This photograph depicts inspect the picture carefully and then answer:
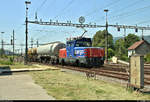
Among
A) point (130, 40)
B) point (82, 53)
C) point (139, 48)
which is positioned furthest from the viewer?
point (130, 40)

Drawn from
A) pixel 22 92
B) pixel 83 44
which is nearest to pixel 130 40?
pixel 83 44

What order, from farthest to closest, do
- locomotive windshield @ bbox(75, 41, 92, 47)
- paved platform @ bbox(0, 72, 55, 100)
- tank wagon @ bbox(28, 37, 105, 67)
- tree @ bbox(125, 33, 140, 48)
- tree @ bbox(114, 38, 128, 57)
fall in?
tree @ bbox(125, 33, 140, 48)
tree @ bbox(114, 38, 128, 57)
locomotive windshield @ bbox(75, 41, 92, 47)
tank wagon @ bbox(28, 37, 105, 67)
paved platform @ bbox(0, 72, 55, 100)

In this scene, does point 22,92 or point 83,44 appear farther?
point 83,44

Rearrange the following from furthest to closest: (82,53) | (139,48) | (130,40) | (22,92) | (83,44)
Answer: (130,40) < (139,48) < (83,44) < (82,53) < (22,92)

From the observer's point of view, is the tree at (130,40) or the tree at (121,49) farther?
the tree at (130,40)

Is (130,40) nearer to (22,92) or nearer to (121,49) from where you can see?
(121,49)

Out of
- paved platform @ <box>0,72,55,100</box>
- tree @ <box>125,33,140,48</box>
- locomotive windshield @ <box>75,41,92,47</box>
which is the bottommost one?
paved platform @ <box>0,72,55,100</box>

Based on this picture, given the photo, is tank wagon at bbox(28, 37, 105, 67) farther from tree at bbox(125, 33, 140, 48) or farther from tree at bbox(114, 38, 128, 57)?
tree at bbox(125, 33, 140, 48)

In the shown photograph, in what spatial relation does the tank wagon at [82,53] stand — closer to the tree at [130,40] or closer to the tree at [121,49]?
the tree at [121,49]

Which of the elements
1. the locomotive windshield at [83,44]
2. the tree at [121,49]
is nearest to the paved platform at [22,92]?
the locomotive windshield at [83,44]

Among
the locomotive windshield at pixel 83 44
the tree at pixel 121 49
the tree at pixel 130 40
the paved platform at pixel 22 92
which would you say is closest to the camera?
the paved platform at pixel 22 92

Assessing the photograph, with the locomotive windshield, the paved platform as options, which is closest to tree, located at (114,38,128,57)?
the locomotive windshield

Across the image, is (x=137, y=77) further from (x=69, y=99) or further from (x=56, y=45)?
(x=56, y=45)

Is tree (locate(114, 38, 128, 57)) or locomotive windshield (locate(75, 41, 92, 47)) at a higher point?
tree (locate(114, 38, 128, 57))
